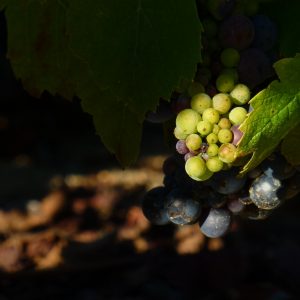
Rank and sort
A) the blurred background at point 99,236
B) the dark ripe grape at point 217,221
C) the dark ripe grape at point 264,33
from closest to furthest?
1. the dark ripe grape at point 264,33
2. the dark ripe grape at point 217,221
3. the blurred background at point 99,236

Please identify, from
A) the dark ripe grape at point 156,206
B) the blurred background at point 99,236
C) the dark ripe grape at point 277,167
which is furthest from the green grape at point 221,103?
the blurred background at point 99,236

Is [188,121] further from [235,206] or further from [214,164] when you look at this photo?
[235,206]

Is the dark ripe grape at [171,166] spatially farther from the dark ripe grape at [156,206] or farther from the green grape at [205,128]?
the green grape at [205,128]

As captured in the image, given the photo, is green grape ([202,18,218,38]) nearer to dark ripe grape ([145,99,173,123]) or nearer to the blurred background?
dark ripe grape ([145,99,173,123])

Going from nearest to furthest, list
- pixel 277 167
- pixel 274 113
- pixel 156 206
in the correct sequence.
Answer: pixel 274 113, pixel 277 167, pixel 156 206

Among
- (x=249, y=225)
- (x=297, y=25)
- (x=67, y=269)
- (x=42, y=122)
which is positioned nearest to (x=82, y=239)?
(x=67, y=269)

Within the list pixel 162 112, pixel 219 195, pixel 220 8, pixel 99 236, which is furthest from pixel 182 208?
pixel 99 236

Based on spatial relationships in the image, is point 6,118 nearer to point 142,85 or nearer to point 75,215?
point 75,215
